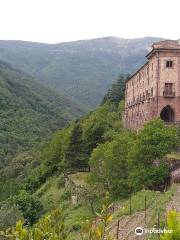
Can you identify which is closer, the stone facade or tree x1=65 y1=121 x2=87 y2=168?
the stone facade

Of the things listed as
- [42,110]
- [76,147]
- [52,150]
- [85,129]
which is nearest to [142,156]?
[76,147]

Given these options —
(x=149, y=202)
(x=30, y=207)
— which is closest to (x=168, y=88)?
(x=30, y=207)

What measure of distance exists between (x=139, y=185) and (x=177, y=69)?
1976 centimetres

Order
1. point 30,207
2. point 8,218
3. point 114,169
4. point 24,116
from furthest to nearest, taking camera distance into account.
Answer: point 24,116, point 30,207, point 114,169, point 8,218

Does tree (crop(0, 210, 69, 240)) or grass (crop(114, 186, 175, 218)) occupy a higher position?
tree (crop(0, 210, 69, 240))

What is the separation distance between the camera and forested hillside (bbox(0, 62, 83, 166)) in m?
122

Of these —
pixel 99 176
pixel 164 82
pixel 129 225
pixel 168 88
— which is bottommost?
pixel 129 225

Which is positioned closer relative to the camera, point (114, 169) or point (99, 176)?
point (114, 169)

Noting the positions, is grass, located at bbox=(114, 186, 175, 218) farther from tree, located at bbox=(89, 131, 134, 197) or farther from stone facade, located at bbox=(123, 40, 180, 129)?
stone facade, located at bbox=(123, 40, 180, 129)

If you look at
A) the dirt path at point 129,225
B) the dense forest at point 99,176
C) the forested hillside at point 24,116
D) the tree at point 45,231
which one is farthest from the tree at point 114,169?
the forested hillside at point 24,116

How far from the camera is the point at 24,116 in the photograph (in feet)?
493

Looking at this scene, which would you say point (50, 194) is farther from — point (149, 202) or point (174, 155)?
point (149, 202)

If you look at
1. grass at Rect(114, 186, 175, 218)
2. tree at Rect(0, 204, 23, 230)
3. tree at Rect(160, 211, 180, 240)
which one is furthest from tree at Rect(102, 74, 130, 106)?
tree at Rect(160, 211, 180, 240)

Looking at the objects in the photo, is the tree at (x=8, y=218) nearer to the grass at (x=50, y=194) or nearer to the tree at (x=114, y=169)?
the tree at (x=114, y=169)
